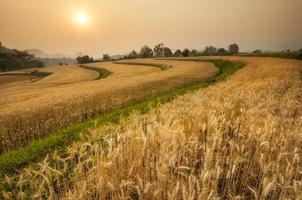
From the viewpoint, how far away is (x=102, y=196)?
3820 mm

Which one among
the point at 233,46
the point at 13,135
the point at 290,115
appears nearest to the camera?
the point at 290,115

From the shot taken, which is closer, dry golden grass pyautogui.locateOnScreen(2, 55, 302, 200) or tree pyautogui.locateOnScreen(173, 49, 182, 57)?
dry golden grass pyautogui.locateOnScreen(2, 55, 302, 200)

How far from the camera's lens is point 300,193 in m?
3.78

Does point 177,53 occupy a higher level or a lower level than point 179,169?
lower

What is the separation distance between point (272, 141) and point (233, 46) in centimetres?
19671

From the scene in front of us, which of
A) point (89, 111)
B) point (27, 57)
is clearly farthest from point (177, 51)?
point (89, 111)

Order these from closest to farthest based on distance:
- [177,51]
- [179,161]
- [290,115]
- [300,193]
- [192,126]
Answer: [300,193], [179,161], [192,126], [290,115], [177,51]

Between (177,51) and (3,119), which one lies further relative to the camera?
(177,51)

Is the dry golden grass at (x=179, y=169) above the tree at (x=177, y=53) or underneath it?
above

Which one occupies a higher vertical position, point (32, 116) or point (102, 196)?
point (102, 196)

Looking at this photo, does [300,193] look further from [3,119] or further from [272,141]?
[3,119]

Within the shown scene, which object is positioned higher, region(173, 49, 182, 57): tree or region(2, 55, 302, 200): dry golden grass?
region(2, 55, 302, 200): dry golden grass

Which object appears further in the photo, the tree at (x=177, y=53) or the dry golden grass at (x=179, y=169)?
the tree at (x=177, y=53)

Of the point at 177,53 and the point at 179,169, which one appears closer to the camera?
the point at 179,169
